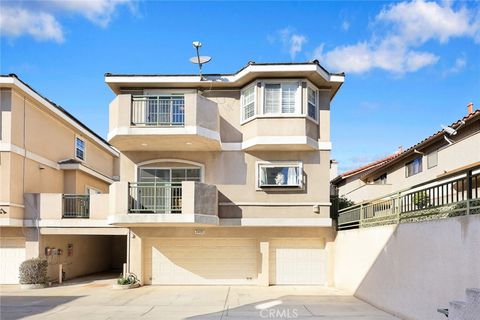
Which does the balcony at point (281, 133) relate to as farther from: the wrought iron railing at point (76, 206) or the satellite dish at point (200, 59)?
the wrought iron railing at point (76, 206)

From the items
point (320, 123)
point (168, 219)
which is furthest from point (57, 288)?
point (320, 123)

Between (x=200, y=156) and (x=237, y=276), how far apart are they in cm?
519

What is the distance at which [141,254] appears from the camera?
16.7m

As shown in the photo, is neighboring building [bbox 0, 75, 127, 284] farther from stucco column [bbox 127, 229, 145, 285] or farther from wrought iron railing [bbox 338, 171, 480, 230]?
wrought iron railing [bbox 338, 171, 480, 230]

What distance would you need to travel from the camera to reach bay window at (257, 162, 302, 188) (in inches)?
640

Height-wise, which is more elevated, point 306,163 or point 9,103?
point 9,103

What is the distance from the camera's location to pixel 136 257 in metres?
16.7

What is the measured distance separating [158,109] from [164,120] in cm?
49

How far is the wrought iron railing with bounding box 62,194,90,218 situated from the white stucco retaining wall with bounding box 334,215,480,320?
35.8ft

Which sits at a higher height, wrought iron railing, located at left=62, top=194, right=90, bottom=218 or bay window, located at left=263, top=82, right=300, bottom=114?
bay window, located at left=263, top=82, right=300, bottom=114

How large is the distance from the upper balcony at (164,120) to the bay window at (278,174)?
216 cm

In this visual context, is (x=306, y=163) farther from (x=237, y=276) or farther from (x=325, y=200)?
(x=237, y=276)

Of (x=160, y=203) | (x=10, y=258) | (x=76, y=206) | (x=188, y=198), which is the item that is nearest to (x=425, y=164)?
(x=188, y=198)

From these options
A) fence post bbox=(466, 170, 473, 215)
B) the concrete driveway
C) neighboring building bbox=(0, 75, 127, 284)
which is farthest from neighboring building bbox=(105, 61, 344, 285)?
fence post bbox=(466, 170, 473, 215)
